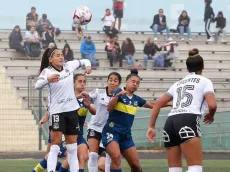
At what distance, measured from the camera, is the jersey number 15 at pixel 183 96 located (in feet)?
34.1

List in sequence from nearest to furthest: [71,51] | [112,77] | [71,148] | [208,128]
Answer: [71,148] → [112,77] → [208,128] → [71,51]

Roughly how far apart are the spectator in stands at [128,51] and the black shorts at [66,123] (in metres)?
17.6

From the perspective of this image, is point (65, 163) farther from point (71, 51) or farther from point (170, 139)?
point (71, 51)

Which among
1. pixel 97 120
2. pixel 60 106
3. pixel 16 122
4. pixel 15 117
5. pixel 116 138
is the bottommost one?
pixel 16 122

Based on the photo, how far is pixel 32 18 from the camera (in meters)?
29.4

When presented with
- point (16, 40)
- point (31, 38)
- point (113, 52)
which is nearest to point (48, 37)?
point (31, 38)

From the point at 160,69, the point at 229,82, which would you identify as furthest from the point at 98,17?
the point at 229,82

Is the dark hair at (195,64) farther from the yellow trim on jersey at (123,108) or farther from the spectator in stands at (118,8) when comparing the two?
the spectator in stands at (118,8)

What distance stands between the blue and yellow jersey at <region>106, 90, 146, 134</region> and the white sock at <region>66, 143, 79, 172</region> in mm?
846

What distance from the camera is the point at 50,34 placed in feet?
99.9

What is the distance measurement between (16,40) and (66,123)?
17663 mm

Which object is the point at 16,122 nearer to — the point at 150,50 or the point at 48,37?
the point at 48,37

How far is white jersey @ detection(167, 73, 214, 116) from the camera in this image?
10383 millimetres

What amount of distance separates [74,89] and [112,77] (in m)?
Answer: 0.71
